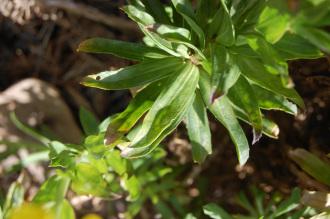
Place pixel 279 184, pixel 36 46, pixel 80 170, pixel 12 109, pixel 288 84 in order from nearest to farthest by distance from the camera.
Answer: pixel 288 84
pixel 80 170
pixel 279 184
pixel 12 109
pixel 36 46

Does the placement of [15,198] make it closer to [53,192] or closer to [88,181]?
[53,192]

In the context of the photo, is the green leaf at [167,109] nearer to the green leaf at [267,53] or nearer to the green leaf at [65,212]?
the green leaf at [267,53]

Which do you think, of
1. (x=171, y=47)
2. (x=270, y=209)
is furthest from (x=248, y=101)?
(x=270, y=209)

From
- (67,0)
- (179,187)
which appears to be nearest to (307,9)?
(179,187)

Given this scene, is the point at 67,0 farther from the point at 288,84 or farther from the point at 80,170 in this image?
the point at 288,84

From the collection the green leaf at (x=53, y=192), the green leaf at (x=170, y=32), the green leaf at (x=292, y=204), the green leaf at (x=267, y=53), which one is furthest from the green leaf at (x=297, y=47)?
the green leaf at (x=53, y=192)

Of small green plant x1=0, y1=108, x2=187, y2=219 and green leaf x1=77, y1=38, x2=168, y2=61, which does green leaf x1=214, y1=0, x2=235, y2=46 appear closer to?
green leaf x1=77, y1=38, x2=168, y2=61
